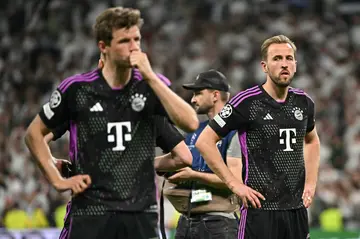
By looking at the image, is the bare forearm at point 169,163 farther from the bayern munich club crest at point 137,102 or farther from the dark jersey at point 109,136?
the bayern munich club crest at point 137,102

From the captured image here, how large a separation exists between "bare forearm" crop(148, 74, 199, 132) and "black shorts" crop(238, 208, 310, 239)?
1806 mm

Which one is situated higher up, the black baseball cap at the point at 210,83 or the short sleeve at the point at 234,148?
the black baseball cap at the point at 210,83

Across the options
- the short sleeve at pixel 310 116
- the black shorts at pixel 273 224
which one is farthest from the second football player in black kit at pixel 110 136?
the short sleeve at pixel 310 116

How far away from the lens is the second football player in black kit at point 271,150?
693cm

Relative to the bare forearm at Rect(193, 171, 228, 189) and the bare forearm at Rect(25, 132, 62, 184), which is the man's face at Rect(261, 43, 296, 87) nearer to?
the bare forearm at Rect(193, 171, 228, 189)

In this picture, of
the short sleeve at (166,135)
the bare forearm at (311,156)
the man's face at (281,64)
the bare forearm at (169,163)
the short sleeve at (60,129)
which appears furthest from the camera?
the bare forearm at (311,156)

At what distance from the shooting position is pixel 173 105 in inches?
212

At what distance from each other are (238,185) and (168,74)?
11.3 metres

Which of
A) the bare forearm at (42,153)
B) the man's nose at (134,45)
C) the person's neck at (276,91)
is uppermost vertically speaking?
the man's nose at (134,45)

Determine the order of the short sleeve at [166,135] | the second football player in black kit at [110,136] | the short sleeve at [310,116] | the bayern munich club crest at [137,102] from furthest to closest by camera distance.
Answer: the short sleeve at [310,116] < the short sleeve at [166,135] < the bayern munich club crest at [137,102] < the second football player in black kit at [110,136]

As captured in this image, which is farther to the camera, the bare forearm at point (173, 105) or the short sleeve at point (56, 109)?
the short sleeve at point (56, 109)

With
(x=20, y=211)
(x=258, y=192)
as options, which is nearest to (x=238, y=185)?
(x=258, y=192)

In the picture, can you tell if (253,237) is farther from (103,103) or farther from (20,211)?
(20,211)

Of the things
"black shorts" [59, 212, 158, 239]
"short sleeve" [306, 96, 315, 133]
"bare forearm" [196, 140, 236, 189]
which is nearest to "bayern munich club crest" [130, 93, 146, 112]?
"black shorts" [59, 212, 158, 239]
